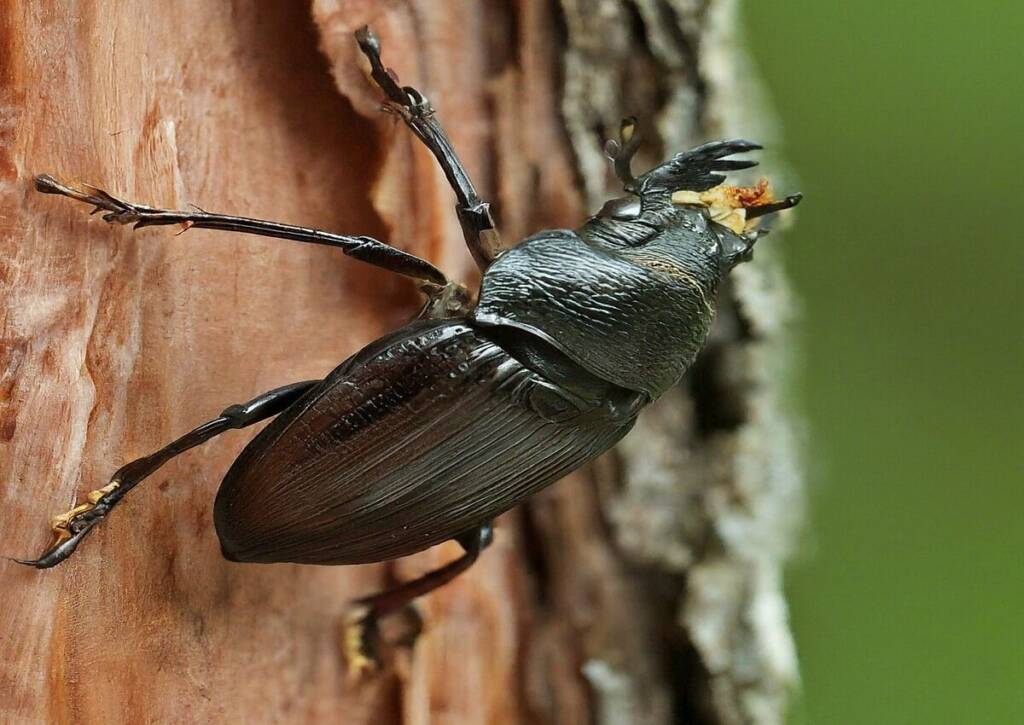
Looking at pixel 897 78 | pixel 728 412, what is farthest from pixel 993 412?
pixel 897 78

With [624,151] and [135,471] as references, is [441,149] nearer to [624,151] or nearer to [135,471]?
[624,151]

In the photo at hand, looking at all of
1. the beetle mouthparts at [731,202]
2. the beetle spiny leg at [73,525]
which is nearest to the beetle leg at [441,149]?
the beetle mouthparts at [731,202]

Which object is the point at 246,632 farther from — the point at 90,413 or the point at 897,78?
the point at 897,78

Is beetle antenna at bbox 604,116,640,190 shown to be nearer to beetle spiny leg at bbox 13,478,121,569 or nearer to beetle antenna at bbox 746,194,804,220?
beetle antenna at bbox 746,194,804,220

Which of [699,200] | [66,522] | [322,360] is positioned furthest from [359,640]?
[699,200]

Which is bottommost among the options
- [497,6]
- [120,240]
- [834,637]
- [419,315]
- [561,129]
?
[834,637]
